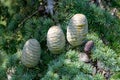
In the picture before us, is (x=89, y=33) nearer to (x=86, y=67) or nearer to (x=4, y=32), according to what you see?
(x=86, y=67)

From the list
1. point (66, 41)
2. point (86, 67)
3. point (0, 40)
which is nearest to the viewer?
point (86, 67)

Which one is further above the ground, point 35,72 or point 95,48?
point 95,48

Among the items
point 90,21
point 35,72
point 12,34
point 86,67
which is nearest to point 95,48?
point 86,67

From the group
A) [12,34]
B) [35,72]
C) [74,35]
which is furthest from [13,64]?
[74,35]

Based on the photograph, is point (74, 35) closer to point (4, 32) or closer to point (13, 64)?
point (13, 64)

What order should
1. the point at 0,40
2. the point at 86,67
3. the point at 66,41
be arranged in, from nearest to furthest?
1. the point at 86,67
2. the point at 66,41
3. the point at 0,40

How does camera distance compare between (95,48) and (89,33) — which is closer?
(95,48)
